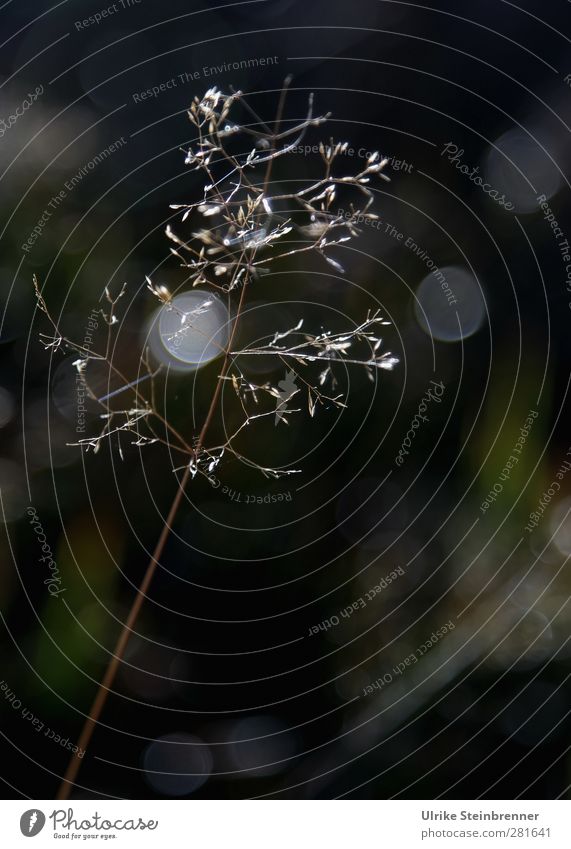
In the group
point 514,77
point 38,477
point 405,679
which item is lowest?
point 405,679

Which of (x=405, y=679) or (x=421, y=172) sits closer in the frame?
(x=405, y=679)

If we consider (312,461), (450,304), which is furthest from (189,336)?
(450,304)

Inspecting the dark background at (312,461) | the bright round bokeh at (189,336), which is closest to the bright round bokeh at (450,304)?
the dark background at (312,461)

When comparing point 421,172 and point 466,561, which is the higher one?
point 421,172

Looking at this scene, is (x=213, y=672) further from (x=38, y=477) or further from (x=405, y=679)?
(x=38, y=477)

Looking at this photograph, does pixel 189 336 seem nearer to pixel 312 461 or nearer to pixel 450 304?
pixel 312 461

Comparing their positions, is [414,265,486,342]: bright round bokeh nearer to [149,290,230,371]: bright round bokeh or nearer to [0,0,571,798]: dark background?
[0,0,571,798]: dark background

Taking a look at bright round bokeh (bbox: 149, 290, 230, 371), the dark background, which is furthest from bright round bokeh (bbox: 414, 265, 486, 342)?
bright round bokeh (bbox: 149, 290, 230, 371)
